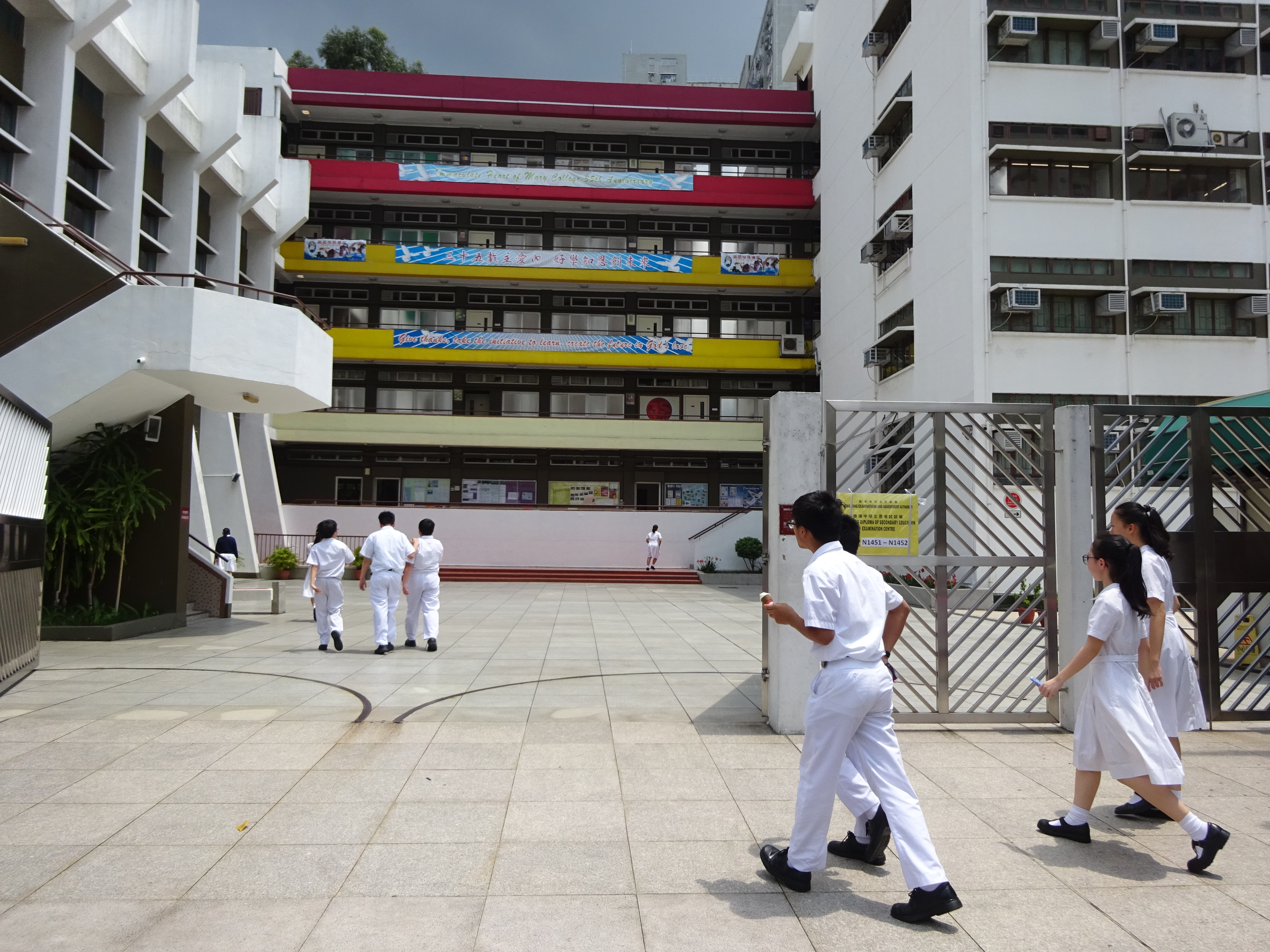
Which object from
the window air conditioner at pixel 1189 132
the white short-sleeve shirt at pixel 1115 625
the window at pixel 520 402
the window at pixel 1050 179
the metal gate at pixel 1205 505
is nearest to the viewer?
the white short-sleeve shirt at pixel 1115 625

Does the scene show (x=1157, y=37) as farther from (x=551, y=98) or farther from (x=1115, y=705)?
(x=1115, y=705)

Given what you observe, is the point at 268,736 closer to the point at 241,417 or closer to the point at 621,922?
the point at 621,922

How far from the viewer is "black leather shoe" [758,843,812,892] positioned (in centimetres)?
395

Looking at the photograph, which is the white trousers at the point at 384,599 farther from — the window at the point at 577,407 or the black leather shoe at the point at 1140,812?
the window at the point at 577,407

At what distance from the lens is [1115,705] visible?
15.0ft

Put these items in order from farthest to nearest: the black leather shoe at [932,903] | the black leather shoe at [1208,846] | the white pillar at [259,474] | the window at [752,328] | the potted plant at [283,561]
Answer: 1. the window at [752,328]
2. the white pillar at [259,474]
3. the potted plant at [283,561]
4. the black leather shoe at [1208,846]
5. the black leather shoe at [932,903]

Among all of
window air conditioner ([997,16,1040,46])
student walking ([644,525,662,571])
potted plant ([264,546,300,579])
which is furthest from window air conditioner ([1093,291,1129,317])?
potted plant ([264,546,300,579])

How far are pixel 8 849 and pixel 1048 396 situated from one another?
2310cm

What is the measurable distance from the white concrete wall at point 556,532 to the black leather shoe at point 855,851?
93.7 ft

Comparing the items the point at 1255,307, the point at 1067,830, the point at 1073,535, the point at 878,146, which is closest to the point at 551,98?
the point at 878,146

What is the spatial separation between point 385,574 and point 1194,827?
943cm

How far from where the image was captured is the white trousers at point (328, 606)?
1166 cm

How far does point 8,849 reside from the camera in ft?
14.5

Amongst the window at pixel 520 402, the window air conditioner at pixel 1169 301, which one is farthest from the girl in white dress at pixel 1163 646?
the window at pixel 520 402
